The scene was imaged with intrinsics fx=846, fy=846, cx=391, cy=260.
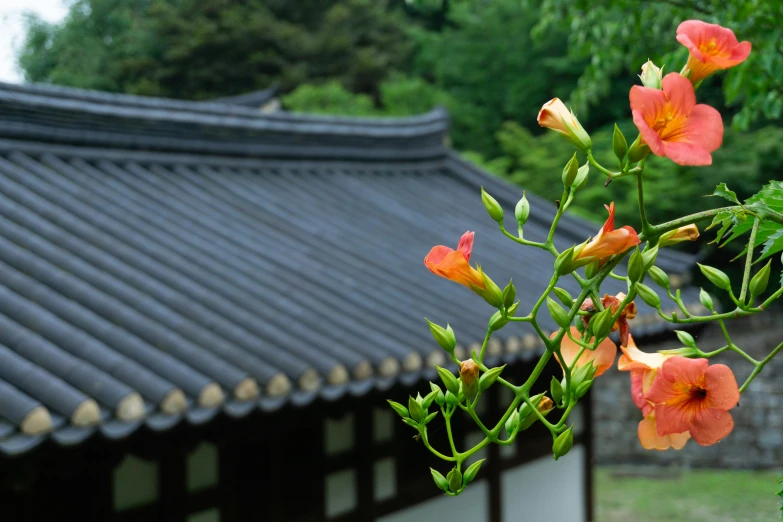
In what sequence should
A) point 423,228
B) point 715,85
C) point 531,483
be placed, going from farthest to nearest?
point 715,85
point 531,483
point 423,228

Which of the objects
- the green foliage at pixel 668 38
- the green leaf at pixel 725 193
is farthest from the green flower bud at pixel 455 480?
the green foliage at pixel 668 38

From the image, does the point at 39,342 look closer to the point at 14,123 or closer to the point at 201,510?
the point at 201,510

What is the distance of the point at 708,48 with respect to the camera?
720mm

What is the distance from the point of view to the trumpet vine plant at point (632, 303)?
2.15 ft

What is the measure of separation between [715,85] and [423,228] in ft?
31.9

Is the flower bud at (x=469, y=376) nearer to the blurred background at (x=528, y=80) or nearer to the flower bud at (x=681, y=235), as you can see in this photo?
the flower bud at (x=681, y=235)

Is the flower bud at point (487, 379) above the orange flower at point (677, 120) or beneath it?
beneath

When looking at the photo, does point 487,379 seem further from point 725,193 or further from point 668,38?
point 668,38

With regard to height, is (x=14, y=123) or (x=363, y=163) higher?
(x=363, y=163)

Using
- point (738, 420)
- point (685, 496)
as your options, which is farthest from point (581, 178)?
point (738, 420)

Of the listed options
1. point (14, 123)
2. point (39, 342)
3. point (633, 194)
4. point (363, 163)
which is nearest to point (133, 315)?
point (39, 342)

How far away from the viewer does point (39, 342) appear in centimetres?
297

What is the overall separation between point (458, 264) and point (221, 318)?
10.1 ft

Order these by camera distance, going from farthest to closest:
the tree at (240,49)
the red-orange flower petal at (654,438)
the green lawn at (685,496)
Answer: the tree at (240,49) → the green lawn at (685,496) → the red-orange flower petal at (654,438)
